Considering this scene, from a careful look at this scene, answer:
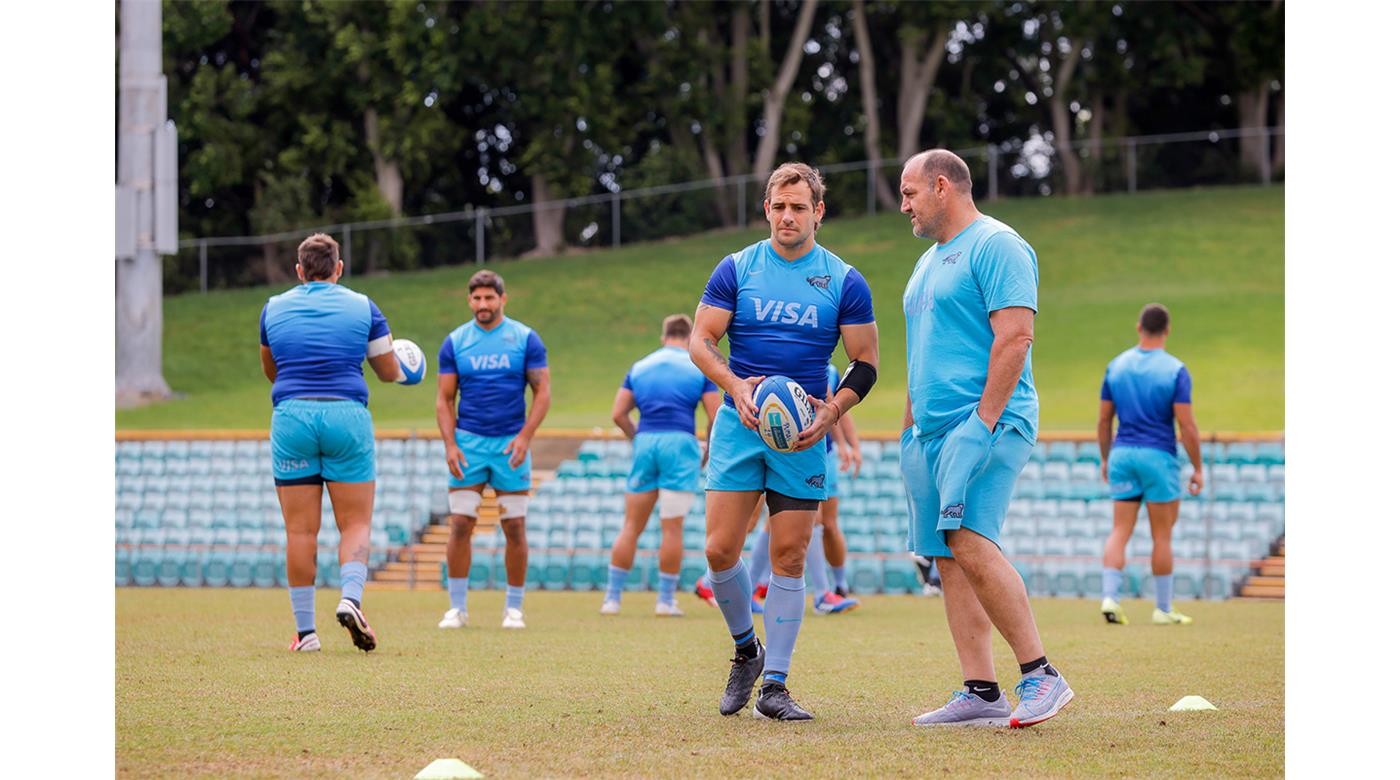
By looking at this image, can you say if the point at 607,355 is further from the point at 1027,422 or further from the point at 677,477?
the point at 1027,422

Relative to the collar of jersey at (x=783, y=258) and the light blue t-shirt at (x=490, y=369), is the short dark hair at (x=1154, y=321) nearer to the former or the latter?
the light blue t-shirt at (x=490, y=369)

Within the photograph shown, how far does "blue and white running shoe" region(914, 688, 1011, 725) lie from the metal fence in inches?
1208

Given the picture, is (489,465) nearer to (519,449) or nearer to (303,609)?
(519,449)

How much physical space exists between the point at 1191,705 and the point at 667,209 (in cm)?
3247

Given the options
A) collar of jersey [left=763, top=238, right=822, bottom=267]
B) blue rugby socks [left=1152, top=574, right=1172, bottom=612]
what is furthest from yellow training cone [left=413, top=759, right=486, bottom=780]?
blue rugby socks [left=1152, top=574, right=1172, bottom=612]

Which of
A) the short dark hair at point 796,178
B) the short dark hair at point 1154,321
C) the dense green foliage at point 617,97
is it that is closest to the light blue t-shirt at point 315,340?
the short dark hair at point 796,178

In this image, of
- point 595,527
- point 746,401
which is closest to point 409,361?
point 746,401

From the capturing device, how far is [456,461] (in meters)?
9.78

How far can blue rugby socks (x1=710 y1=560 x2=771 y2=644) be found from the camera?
6094 millimetres

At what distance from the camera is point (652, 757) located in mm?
4777

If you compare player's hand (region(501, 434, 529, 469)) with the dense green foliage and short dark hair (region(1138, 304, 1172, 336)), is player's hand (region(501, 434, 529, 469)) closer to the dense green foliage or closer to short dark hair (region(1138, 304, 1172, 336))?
short dark hair (region(1138, 304, 1172, 336))

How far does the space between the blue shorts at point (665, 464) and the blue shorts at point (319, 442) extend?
145 inches
